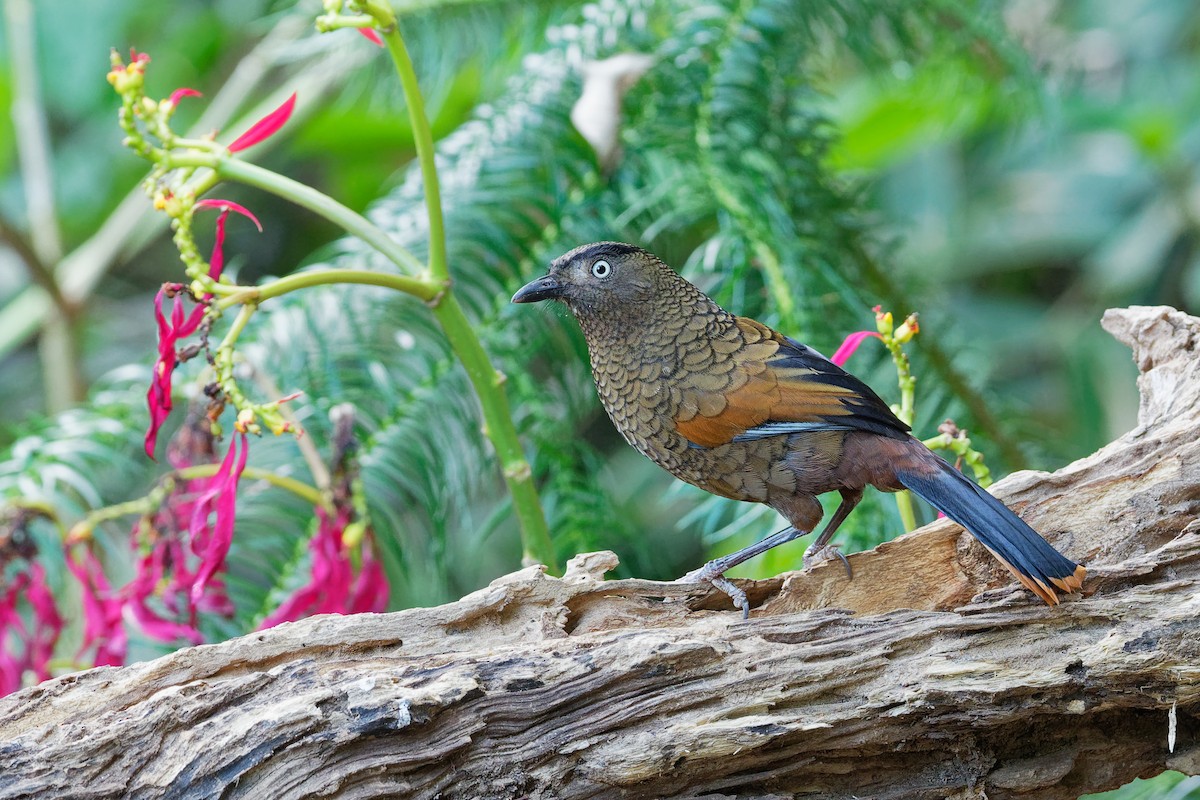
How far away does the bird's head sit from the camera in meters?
1.78

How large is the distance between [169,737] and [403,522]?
3.82 ft

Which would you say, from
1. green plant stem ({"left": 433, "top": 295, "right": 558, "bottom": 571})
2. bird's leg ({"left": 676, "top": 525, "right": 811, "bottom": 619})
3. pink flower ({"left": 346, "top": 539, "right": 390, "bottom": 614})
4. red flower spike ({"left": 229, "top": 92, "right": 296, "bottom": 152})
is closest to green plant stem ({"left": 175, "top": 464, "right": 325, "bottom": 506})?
pink flower ({"left": 346, "top": 539, "right": 390, "bottom": 614})

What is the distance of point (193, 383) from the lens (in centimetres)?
221

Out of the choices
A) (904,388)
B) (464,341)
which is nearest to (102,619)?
(464,341)

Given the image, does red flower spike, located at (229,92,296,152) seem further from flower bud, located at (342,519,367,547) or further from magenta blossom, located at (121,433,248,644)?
flower bud, located at (342,519,367,547)

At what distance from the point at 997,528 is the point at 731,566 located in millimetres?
386

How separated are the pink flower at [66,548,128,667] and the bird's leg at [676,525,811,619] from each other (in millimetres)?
952

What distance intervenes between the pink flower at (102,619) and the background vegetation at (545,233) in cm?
19

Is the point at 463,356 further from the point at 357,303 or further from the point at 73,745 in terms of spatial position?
the point at 357,303

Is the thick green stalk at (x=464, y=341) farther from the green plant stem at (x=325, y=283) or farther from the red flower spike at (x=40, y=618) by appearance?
the red flower spike at (x=40, y=618)

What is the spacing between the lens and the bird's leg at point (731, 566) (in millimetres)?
1516

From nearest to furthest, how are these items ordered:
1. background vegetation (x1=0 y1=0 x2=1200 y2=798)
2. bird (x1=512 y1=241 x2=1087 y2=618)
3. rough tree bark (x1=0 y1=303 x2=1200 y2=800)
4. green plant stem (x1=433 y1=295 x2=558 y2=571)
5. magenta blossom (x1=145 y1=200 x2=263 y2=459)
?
rough tree bark (x1=0 y1=303 x2=1200 y2=800) → magenta blossom (x1=145 y1=200 x2=263 y2=459) → green plant stem (x1=433 y1=295 x2=558 y2=571) → bird (x1=512 y1=241 x2=1087 y2=618) → background vegetation (x1=0 y1=0 x2=1200 y2=798)

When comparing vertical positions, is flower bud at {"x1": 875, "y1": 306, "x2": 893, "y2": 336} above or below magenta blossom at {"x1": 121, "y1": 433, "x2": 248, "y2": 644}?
above

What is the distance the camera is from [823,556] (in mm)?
1587
